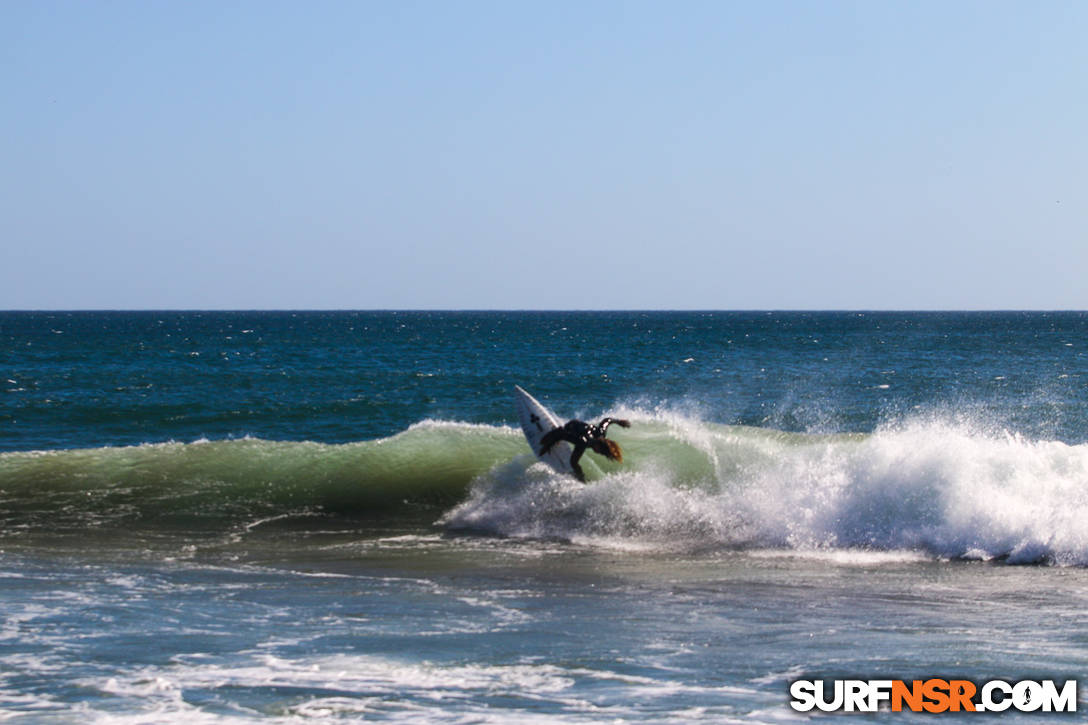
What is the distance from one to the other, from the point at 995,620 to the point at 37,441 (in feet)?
79.7

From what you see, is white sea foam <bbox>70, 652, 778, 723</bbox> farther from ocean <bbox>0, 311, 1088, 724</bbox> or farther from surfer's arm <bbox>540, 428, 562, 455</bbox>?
surfer's arm <bbox>540, 428, 562, 455</bbox>

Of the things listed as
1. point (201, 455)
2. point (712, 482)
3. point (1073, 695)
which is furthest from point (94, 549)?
point (1073, 695)

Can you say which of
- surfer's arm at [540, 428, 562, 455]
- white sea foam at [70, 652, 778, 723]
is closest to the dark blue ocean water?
surfer's arm at [540, 428, 562, 455]

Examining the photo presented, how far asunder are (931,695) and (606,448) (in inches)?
380

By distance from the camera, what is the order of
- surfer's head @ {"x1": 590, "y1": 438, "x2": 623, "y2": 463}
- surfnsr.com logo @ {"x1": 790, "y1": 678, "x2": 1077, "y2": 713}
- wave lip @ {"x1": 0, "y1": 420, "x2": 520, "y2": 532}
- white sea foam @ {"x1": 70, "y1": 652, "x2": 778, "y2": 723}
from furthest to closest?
wave lip @ {"x1": 0, "y1": 420, "x2": 520, "y2": 532} < surfer's head @ {"x1": 590, "y1": 438, "x2": 623, "y2": 463} < surfnsr.com logo @ {"x1": 790, "y1": 678, "x2": 1077, "y2": 713} < white sea foam @ {"x1": 70, "y1": 652, "x2": 778, "y2": 723}

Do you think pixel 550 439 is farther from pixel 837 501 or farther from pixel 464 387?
pixel 464 387

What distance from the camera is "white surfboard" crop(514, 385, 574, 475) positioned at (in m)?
18.3

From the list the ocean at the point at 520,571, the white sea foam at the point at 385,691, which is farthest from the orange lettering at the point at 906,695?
the white sea foam at the point at 385,691

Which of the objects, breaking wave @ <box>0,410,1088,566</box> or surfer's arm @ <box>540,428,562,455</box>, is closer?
breaking wave @ <box>0,410,1088,566</box>

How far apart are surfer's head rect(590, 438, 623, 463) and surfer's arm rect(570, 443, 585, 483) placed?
23 cm

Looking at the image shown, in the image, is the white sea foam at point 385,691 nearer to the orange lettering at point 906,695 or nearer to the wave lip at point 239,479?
the orange lettering at point 906,695

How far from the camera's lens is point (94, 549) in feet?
48.7

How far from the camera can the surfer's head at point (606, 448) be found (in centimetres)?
1753

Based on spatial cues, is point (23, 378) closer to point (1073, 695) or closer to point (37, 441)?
point (37, 441)
